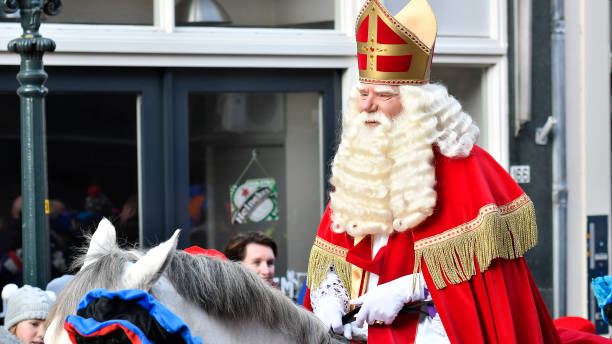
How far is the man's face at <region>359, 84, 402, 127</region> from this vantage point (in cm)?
334

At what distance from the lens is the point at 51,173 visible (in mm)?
5910

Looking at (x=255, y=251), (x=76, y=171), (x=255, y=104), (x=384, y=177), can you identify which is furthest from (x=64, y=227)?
(x=384, y=177)

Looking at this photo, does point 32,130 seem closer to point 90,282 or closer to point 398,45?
point 398,45

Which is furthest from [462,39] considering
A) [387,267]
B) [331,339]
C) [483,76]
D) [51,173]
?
[331,339]

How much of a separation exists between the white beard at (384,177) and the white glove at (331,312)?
264mm

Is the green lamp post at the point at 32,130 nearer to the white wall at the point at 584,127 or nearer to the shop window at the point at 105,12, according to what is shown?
the shop window at the point at 105,12

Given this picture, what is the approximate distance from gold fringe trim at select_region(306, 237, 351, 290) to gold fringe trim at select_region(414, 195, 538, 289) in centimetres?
33

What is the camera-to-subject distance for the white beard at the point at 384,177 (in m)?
3.17

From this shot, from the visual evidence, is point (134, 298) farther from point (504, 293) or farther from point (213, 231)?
point (213, 231)

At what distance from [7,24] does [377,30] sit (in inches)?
121


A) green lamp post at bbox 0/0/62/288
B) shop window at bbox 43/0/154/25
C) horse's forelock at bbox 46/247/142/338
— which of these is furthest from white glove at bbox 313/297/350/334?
shop window at bbox 43/0/154/25

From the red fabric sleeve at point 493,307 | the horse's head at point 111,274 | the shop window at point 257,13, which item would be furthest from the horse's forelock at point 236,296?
the shop window at point 257,13

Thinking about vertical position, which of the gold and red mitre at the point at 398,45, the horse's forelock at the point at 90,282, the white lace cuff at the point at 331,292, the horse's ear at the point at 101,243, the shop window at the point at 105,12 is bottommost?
Answer: the white lace cuff at the point at 331,292

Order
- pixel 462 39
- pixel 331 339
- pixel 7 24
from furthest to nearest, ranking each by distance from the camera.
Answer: pixel 462 39
pixel 7 24
pixel 331 339
